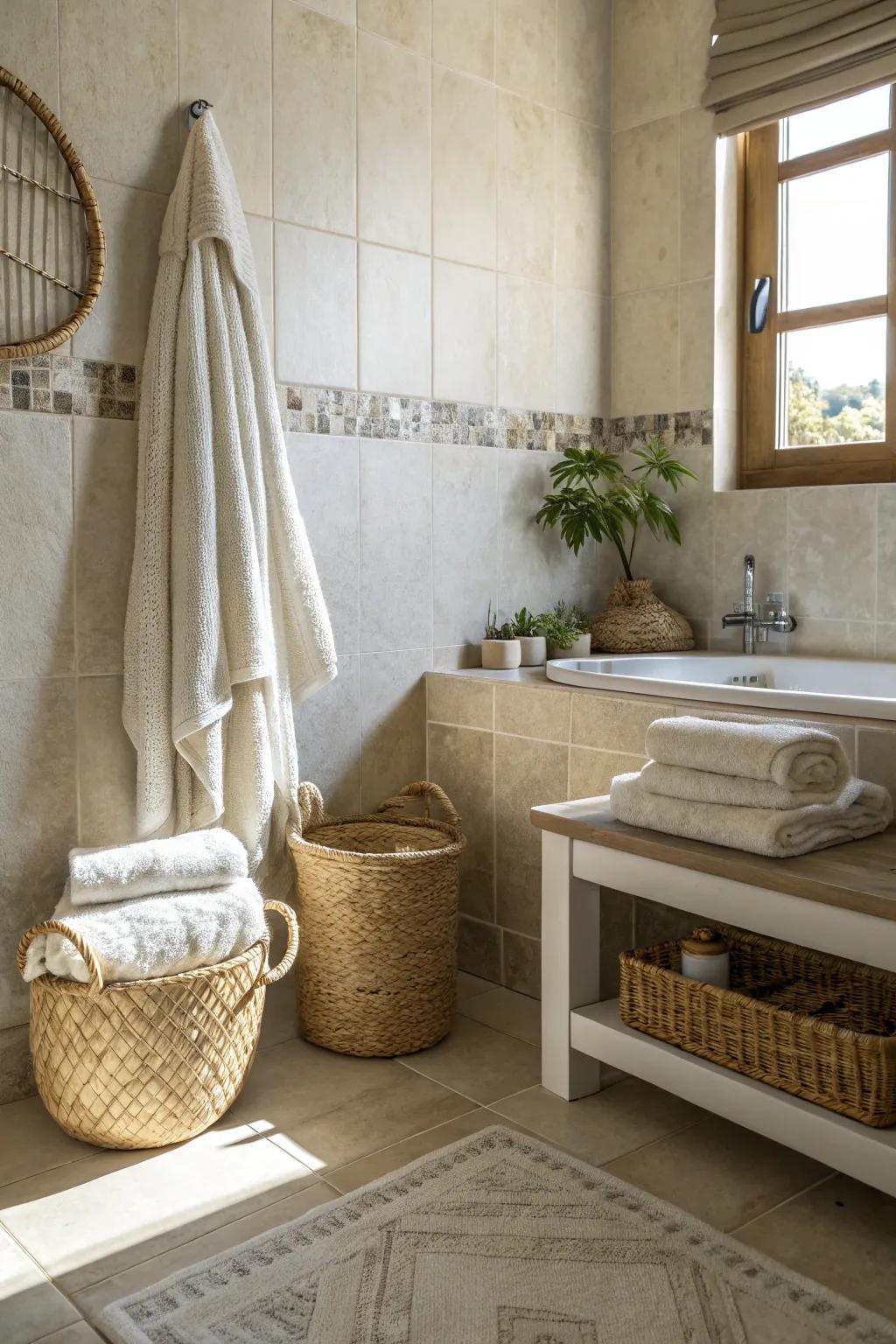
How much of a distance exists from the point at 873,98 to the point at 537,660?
149cm

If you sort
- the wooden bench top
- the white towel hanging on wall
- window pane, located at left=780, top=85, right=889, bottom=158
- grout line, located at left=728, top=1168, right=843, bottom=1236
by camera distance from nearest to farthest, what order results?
1. the wooden bench top
2. grout line, located at left=728, top=1168, right=843, bottom=1236
3. the white towel hanging on wall
4. window pane, located at left=780, top=85, right=889, bottom=158

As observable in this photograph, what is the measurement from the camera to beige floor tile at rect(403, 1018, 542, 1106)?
2068 millimetres

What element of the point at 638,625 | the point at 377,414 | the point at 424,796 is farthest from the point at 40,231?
the point at 638,625

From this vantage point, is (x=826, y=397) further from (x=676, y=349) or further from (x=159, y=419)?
(x=159, y=419)

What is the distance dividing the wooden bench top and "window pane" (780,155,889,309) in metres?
1.50

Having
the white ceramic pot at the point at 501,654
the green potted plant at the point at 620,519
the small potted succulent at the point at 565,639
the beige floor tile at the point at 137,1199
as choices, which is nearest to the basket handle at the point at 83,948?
the beige floor tile at the point at 137,1199

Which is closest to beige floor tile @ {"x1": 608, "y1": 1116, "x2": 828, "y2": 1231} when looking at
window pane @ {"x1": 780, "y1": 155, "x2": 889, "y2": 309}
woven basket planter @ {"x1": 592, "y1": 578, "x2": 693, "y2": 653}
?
woven basket planter @ {"x1": 592, "y1": 578, "x2": 693, "y2": 653}

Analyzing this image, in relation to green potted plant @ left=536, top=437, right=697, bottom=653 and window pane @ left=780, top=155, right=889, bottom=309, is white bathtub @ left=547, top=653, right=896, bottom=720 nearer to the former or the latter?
green potted plant @ left=536, top=437, right=697, bottom=653

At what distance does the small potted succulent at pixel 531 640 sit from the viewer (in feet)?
9.05

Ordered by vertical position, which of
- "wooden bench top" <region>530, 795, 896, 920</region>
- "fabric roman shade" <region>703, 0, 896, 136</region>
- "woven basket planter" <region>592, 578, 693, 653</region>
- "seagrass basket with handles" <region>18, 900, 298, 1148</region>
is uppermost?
"fabric roman shade" <region>703, 0, 896, 136</region>

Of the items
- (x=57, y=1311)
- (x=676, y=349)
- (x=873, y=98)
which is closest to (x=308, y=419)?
(x=676, y=349)

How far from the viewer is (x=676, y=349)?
2.93 meters

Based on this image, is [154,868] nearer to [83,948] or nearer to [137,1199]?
[83,948]

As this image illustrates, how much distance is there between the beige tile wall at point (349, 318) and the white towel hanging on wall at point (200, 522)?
3.0 inches
